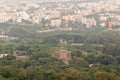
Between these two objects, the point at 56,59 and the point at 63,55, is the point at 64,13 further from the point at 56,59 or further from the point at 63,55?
the point at 56,59

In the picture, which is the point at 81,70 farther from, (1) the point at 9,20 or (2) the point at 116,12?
(2) the point at 116,12

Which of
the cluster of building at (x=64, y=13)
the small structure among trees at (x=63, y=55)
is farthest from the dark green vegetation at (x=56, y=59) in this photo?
the cluster of building at (x=64, y=13)

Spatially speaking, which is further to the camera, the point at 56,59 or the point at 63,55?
the point at 63,55

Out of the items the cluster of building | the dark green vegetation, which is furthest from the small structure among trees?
the cluster of building

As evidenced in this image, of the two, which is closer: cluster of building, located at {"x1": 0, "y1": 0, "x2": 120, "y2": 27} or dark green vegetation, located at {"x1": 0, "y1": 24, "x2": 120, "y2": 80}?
dark green vegetation, located at {"x1": 0, "y1": 24, "x2": 120, "y2": 80}

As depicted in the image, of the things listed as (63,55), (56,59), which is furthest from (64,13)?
(56,59)

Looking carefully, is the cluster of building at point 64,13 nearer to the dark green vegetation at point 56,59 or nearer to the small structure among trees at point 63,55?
the dark green vegetation at point 56,59

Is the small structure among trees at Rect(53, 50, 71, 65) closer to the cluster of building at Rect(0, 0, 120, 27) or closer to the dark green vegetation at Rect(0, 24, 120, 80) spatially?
the dark green vegetation at Rect(0, 24, 120, 80)
